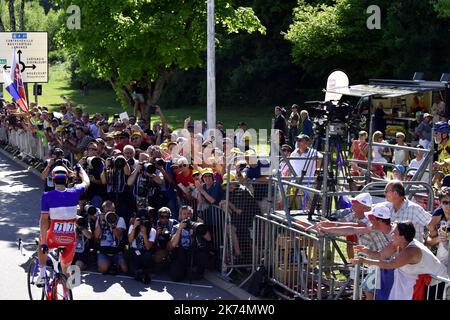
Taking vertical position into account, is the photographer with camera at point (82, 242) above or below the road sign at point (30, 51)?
below

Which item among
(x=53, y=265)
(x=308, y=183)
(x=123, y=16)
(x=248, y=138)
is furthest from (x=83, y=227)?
(x=123, y=16)

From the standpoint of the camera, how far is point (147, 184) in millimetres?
12570

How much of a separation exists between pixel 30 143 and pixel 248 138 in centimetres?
916

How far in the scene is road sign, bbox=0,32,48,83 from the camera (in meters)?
28.8

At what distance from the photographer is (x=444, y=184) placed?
10.4 m

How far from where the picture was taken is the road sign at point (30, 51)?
28.8 meters

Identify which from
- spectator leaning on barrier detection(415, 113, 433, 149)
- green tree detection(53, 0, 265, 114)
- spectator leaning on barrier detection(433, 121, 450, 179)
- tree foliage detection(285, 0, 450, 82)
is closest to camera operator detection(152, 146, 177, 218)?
spectator leaning on barrier detection(433, 121, 450, 179)

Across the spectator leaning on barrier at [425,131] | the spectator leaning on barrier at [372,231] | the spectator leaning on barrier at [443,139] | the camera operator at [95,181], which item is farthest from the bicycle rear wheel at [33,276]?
the spectator leaning on barrier at [425,131]

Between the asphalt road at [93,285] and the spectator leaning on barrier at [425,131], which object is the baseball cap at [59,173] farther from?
the spectator leaning on barrier at [425,131]

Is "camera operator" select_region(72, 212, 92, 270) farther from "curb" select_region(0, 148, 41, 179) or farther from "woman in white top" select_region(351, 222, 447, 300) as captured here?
"curb" select_region(0, 148, 41, 179)

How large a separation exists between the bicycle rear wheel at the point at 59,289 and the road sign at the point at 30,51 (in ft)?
68.3

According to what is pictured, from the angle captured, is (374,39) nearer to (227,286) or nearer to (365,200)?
(227,286)

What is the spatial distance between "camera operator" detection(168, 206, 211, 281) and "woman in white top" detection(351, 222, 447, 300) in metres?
4.14

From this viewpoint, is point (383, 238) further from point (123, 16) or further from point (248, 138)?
point (123, 16)
